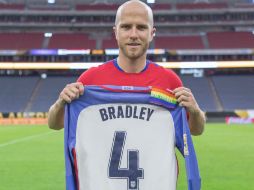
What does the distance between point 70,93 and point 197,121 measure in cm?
103

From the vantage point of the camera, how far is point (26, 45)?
2206 inches

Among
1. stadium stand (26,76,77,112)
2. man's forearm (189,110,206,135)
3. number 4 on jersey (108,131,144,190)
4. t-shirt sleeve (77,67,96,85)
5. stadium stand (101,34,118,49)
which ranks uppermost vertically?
stadium stand (101,34,118,49)

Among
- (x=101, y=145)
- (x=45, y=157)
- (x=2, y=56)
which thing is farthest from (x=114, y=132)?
(x=2, y=56)

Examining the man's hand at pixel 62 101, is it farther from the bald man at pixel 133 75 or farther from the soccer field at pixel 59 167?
the soccer field at pixel 59 167

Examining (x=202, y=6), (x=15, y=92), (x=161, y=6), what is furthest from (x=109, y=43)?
(x=15, y=92)

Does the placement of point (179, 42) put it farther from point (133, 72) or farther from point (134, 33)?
point (134, 33)

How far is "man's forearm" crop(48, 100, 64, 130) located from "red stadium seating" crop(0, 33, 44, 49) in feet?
175

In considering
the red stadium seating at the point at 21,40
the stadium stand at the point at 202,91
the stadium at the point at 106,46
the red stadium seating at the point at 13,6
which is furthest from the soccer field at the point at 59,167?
the red stadium seating at the point at 13,6

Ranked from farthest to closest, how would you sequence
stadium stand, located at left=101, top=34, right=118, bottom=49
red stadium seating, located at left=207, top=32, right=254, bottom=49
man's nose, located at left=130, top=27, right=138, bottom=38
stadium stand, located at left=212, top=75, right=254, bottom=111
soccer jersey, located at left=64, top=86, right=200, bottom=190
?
red stadium seating, located at left=207, top=32, right=254, bottom=49
stadium stand, located at left=101, top=34, right=118, bottom=49
stadium stand, located at left=212, top=75, right=254, bottom=111
soccer jersey, located at left=64, top=86, right=200, bottom=190
man's nose, located at left=130, top=27, right=138, bottom=38

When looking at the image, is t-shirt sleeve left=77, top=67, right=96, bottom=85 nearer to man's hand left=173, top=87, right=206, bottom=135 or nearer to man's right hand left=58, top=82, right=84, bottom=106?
man's right hand left=58, top=82, right=84, bottom=106

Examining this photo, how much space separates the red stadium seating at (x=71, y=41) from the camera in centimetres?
5588

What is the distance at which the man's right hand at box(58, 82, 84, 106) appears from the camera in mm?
3400

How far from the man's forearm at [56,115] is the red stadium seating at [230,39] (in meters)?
53.8

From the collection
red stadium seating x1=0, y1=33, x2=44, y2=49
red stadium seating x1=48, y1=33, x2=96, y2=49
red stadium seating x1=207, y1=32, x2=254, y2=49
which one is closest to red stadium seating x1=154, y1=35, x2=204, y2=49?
red stadium seating x1=207, y1=32, x2=254, y2=49
